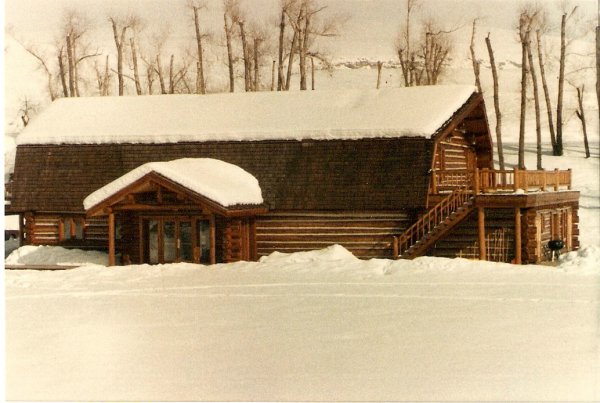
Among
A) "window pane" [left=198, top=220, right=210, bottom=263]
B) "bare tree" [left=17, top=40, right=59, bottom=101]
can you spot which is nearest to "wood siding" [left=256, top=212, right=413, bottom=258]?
"window pane" [left=198, top=220, right=210, bottom=263]

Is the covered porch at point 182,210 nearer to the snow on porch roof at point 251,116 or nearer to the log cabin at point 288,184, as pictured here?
the log cabin at point 288,184

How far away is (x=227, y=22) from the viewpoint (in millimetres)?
52688

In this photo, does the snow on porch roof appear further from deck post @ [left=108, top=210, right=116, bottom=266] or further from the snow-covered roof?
deck post @ [left=108, top=210, right=116, bottom=266]

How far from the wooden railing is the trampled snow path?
3.50 metres

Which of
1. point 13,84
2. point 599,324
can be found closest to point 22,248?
point 599,324

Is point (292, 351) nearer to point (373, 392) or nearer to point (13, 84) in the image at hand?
point (373, 392)

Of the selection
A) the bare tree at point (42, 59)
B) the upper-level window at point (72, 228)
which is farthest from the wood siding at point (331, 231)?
the bare tree at point (42, 59)

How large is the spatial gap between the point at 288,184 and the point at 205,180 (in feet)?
10.9

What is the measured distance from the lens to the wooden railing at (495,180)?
28984mm

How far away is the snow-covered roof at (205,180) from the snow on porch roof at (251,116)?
1.79 m

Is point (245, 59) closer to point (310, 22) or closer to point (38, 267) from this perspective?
point (310, 22)

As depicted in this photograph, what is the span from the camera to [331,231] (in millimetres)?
31969

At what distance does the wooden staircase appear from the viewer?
29328mm

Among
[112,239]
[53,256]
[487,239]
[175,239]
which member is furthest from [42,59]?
[487,239]
